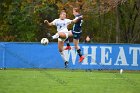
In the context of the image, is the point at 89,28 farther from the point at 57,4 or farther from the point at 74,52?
the point at 74,52

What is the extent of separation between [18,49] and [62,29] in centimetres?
572

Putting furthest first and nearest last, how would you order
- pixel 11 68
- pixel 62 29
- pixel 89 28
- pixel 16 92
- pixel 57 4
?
pixel 89 28 → pixel 57 4 → pixel 11 68 → pixel 62 29 → pixel 16 92

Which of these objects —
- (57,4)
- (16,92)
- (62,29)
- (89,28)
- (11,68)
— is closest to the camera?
(16,92)

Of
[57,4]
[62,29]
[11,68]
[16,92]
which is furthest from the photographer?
[57,4]

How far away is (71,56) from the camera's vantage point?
2377 centimetres

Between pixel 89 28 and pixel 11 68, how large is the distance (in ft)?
69.0

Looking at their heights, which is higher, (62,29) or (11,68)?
(62,29)

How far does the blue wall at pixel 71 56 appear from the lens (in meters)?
23.4

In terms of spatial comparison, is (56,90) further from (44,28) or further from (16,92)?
(44,28)

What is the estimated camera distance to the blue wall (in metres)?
23.4

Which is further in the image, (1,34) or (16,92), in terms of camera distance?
(1,34)

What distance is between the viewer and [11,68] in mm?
23469

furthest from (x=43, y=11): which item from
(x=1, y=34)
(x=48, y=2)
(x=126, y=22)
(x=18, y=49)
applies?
(x=18, y=49)

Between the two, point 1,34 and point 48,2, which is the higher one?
point 48,2
